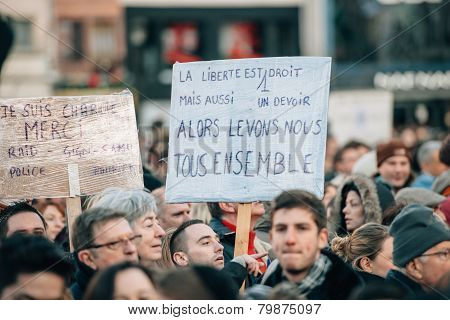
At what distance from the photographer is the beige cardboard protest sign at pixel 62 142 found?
6.57m

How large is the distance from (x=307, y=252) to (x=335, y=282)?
6.1 inches

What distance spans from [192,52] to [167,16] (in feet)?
5.17

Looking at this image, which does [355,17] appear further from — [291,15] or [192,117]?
[192,117]

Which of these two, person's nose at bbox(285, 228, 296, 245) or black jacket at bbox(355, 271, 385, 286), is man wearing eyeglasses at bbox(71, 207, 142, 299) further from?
black jacket at bbox(355, 271, 385, 286)

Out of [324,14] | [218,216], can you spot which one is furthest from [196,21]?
[218,216]

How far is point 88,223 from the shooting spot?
5.54 meters

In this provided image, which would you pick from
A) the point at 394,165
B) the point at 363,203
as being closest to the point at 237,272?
the point at 363,203

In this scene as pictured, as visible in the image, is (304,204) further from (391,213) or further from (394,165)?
(394,165)

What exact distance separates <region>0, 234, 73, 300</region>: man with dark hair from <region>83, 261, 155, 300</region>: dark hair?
0.75 ft

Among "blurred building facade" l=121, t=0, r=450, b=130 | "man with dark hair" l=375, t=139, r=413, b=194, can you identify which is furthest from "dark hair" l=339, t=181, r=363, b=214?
"blurred building facade" l=121, t=0, r=450, b=130

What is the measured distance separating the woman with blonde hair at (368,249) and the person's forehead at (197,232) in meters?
0.60

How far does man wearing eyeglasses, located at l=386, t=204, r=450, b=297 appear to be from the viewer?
214 inches

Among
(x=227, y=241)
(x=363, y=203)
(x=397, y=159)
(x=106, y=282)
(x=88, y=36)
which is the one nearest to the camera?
(x=106, y=282)

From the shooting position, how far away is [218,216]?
720cm
